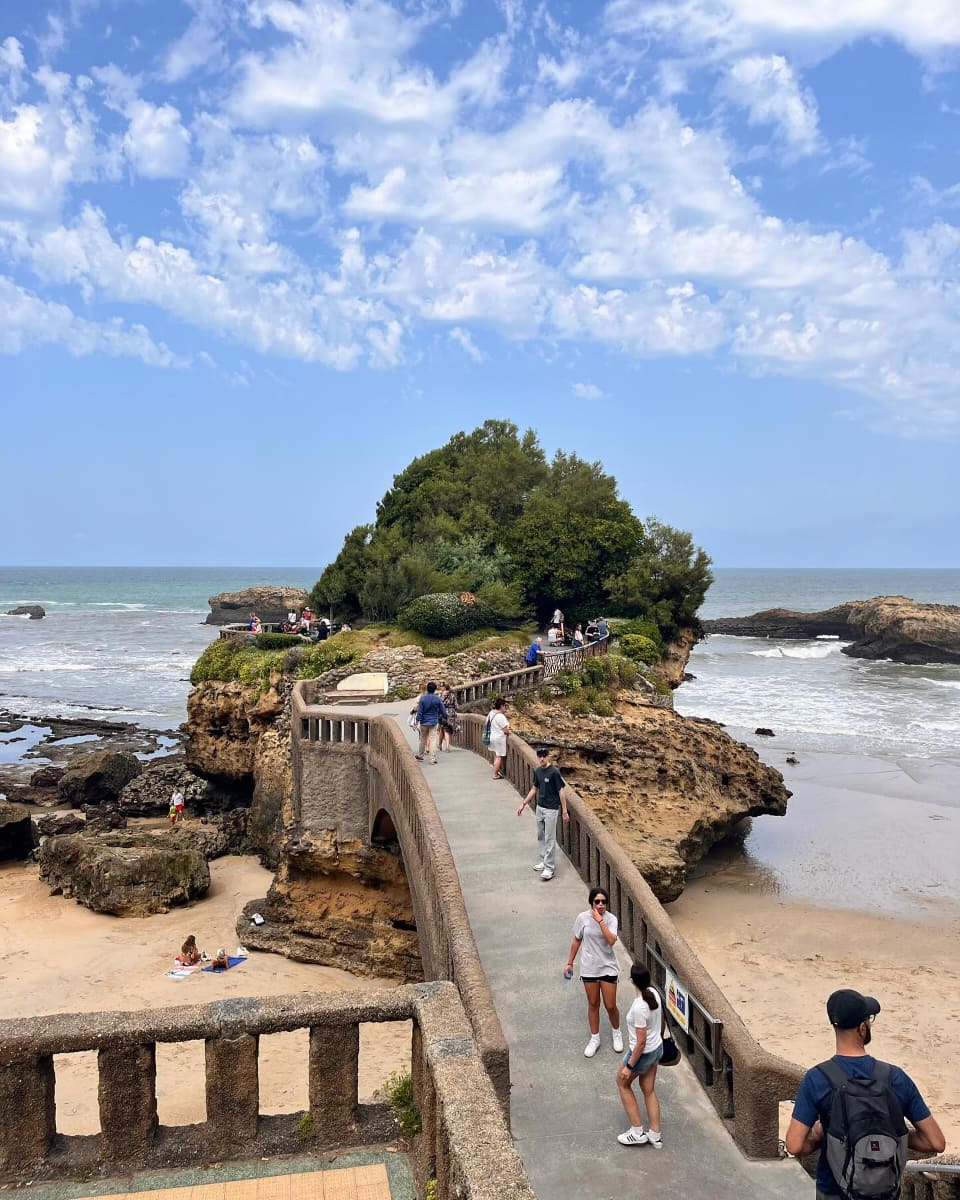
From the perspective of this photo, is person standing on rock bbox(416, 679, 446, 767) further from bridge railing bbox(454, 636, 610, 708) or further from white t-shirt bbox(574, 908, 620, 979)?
white t-shirt bbox(574, 908, 620, 979)

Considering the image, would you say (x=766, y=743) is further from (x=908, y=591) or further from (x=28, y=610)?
(x=908, y=591)

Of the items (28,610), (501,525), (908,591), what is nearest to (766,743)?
(501,525)

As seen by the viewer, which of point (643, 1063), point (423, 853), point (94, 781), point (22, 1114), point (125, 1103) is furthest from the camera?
point (94, 781)

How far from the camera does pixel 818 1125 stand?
4734 mm

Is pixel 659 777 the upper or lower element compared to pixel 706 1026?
lower

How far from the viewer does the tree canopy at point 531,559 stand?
33188mm

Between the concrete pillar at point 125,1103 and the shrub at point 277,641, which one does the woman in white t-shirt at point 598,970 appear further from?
the shrub at point 277,641

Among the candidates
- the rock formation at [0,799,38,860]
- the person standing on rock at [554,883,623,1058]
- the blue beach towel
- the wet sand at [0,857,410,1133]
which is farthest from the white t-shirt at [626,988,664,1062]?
the rock formation at [0,799,38,860]

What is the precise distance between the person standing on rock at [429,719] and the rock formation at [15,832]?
15.4 metres

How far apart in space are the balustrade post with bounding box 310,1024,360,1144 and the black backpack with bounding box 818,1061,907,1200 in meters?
2.64

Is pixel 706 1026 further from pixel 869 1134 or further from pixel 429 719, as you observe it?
pixel 429 719

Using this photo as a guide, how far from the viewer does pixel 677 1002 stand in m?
8.13

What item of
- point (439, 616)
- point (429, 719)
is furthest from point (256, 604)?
point (429, 719)

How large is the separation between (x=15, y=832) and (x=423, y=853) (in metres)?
19.9
